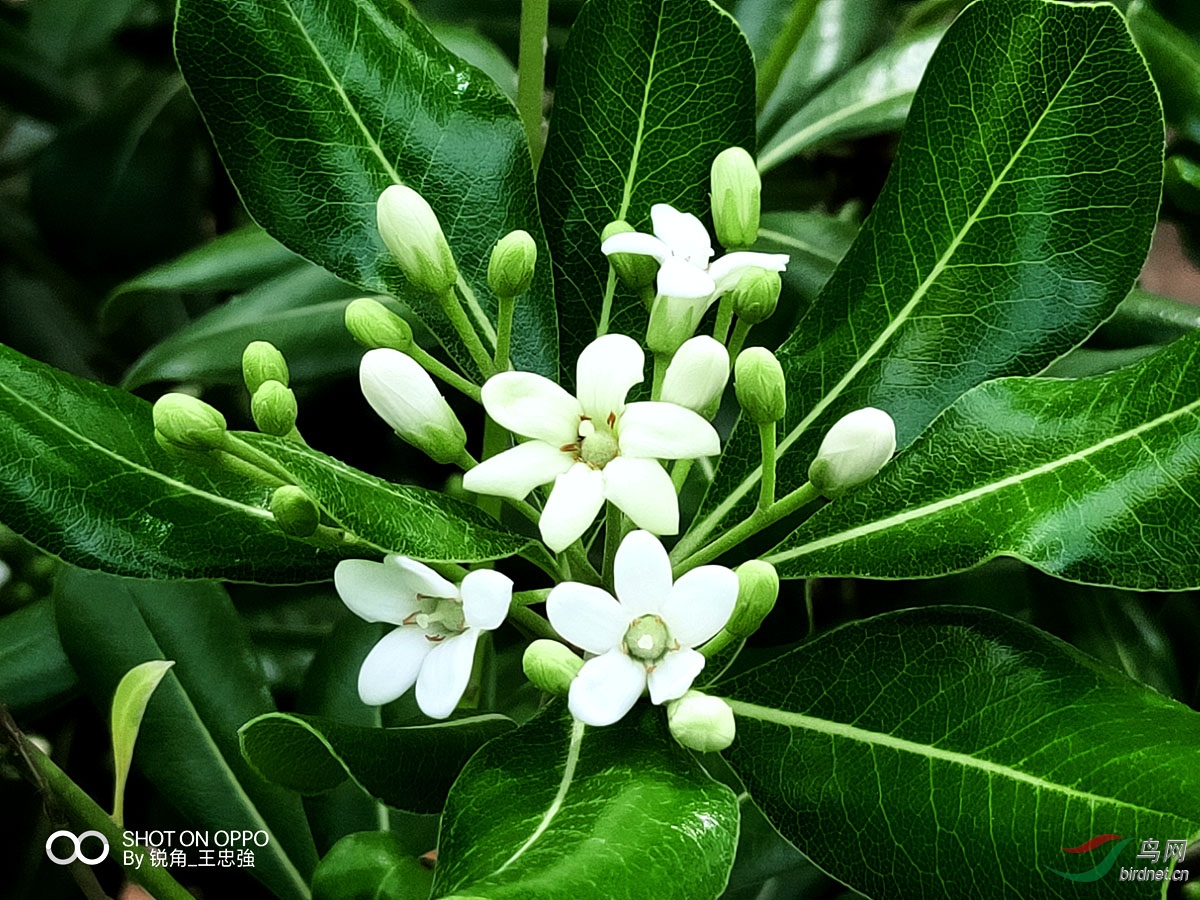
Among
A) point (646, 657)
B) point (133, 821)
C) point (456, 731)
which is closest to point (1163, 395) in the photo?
point (646, 657)

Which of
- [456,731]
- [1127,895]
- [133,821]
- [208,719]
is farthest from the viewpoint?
[133,821]

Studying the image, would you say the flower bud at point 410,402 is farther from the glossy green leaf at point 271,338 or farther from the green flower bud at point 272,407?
the glossy green leaf at point 271,338

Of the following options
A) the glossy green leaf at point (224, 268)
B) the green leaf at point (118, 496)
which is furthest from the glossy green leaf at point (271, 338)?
the green leaf at point (118, 496)

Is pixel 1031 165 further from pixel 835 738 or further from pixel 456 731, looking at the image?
pixel 456 731

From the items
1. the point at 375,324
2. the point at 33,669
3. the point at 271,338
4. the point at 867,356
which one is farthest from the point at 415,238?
the point at 33,669

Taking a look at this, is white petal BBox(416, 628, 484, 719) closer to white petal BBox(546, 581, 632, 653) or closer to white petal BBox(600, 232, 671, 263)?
white petal BBox(546, 581, 632, 653)

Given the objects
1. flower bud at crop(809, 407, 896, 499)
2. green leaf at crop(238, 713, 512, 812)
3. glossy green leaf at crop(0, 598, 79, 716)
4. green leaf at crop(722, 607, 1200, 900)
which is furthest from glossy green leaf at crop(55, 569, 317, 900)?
flower bud at crop(809, 407, 896, 499)

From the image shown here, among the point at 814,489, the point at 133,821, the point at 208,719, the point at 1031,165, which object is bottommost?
the point at 133,821
